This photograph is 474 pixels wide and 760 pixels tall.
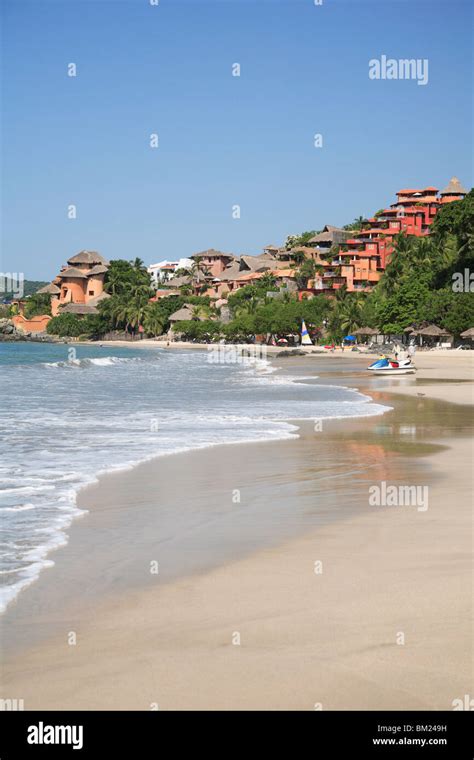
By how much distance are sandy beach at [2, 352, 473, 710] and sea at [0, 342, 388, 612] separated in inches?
16.3

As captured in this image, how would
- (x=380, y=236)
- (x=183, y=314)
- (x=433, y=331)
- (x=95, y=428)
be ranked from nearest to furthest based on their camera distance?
1. (x=95, y=428)
2. (x=433, y=331)
3. (x=380, y=236)
4. (x=183, y=314)

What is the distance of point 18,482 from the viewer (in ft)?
39.3

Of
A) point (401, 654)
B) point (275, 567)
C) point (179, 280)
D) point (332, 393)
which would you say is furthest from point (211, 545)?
point (179, 280)

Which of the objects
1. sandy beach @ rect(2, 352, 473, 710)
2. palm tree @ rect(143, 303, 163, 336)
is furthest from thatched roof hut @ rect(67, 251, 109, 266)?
sandy beach @ rect(2, 352, 473, 710)

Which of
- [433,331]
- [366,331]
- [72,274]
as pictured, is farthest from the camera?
[72,274]

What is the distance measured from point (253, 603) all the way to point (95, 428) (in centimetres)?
1276

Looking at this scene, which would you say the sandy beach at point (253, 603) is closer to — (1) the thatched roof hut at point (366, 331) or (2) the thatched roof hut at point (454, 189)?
(1) the thatched roof hut at point (366, 331)

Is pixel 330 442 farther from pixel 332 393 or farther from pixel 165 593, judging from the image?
pixel 332 393

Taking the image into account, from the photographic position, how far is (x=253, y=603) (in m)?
6.82

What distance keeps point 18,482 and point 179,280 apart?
138 metres

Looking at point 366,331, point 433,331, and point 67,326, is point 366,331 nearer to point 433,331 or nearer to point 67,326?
point 433,331

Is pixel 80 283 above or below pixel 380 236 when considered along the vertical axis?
below

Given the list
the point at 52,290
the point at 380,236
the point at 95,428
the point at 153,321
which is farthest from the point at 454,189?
the point at 95,428

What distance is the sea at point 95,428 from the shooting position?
9367 millimetres
